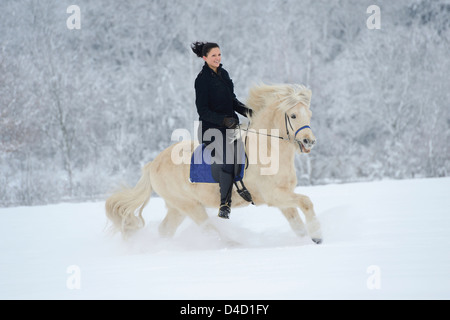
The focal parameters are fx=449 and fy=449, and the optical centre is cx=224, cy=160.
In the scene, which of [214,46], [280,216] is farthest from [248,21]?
[214,46]

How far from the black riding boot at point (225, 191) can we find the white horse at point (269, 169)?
0.59 ft

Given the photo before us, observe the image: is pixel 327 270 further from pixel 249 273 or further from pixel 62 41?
pixel 62 41

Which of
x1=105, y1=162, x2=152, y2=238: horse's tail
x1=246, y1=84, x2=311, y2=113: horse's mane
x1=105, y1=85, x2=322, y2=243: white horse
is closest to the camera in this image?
x1=105, y1=85, x2=322, y2=243: white horse

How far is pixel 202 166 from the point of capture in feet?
16.8

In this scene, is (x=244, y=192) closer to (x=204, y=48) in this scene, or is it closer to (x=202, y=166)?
(x=202, y=166)

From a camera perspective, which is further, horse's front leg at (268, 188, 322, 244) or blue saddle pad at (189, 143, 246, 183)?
blue saddle pad at (189, 143, 246, 183)

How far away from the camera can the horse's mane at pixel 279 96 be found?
15.5 ft

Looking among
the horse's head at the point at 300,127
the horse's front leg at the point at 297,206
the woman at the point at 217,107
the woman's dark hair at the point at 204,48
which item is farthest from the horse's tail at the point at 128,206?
the horse's head at the point at 300,127

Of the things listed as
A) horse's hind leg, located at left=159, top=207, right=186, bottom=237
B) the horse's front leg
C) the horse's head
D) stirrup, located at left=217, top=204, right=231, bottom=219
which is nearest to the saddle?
stirrup, located at left=217, top=204, right=231, bottom=219

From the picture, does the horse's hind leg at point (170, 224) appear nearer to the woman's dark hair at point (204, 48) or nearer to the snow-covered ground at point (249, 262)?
the snow-covered ground at point (249, 262)

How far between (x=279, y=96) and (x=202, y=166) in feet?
3.83

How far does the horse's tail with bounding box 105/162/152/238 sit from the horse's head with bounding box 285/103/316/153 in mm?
2234

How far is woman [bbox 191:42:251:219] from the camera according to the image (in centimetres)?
484

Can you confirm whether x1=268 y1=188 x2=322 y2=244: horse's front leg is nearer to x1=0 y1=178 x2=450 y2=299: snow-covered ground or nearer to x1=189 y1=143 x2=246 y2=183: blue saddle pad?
x1=0 y1=178 x2=450 y2=299: snow-covered ground
